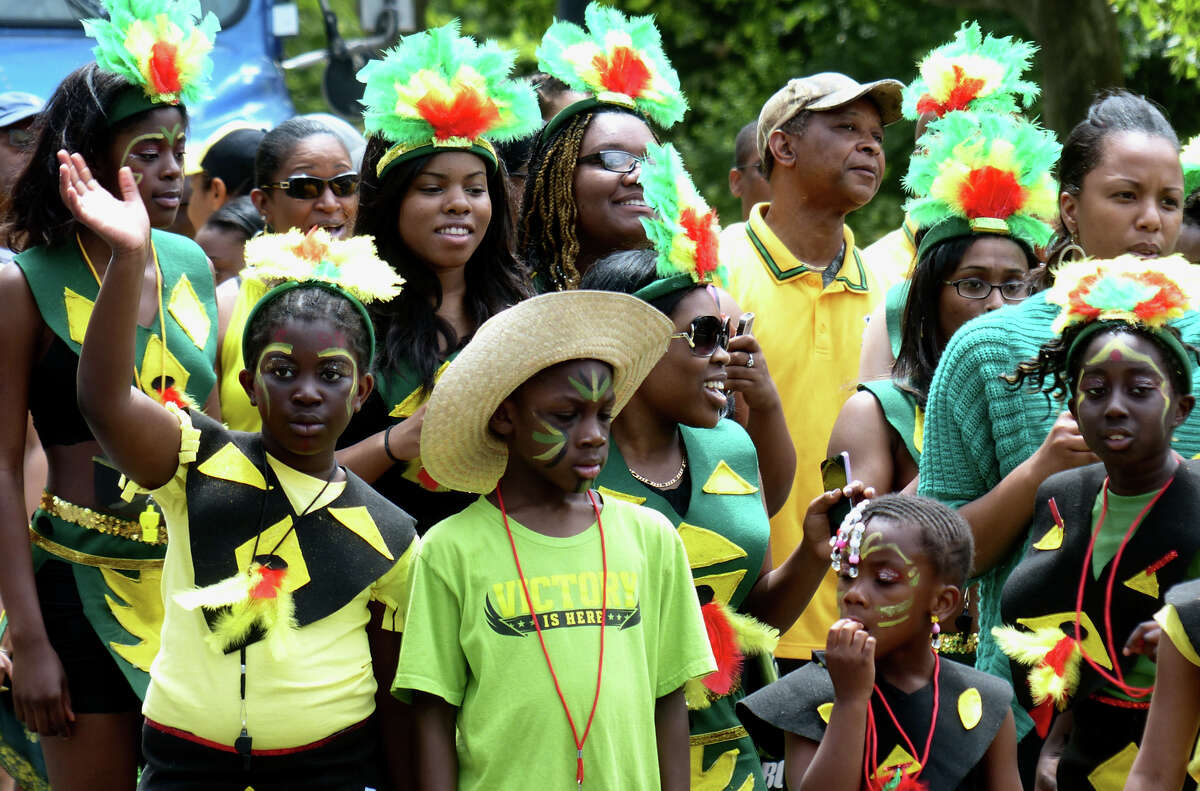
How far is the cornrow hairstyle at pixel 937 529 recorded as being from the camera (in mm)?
3826

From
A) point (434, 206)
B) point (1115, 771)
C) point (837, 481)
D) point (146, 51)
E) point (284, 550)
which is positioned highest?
point (146, 51)

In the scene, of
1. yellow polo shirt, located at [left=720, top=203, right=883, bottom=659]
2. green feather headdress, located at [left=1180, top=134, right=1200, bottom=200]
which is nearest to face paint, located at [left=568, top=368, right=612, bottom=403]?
yellow polo shirt, located at [left=720, top=203, right=883, bottom=659]

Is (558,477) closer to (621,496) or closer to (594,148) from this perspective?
(621,496)

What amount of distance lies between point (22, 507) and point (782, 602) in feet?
6.30

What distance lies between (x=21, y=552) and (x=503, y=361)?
1401mm

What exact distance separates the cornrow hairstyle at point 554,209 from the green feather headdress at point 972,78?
1262 millimetres

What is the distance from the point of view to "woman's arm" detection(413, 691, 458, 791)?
352 cm

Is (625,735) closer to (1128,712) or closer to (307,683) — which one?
(307,683)

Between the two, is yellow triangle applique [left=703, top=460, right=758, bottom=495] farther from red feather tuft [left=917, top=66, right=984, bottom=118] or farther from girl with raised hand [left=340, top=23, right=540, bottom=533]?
red feather tuft [left=917, top=66, right=984, bottom=118]

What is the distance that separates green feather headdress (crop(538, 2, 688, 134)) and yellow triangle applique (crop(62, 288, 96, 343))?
169 centimetres

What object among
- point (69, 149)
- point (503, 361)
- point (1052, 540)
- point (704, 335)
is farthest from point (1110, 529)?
point (69, 149)

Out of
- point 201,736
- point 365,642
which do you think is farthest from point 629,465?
point 201,736

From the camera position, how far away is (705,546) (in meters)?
4.15

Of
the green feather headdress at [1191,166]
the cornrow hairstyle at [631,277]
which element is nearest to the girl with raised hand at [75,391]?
the cornrow hairstyle at [631,277]
